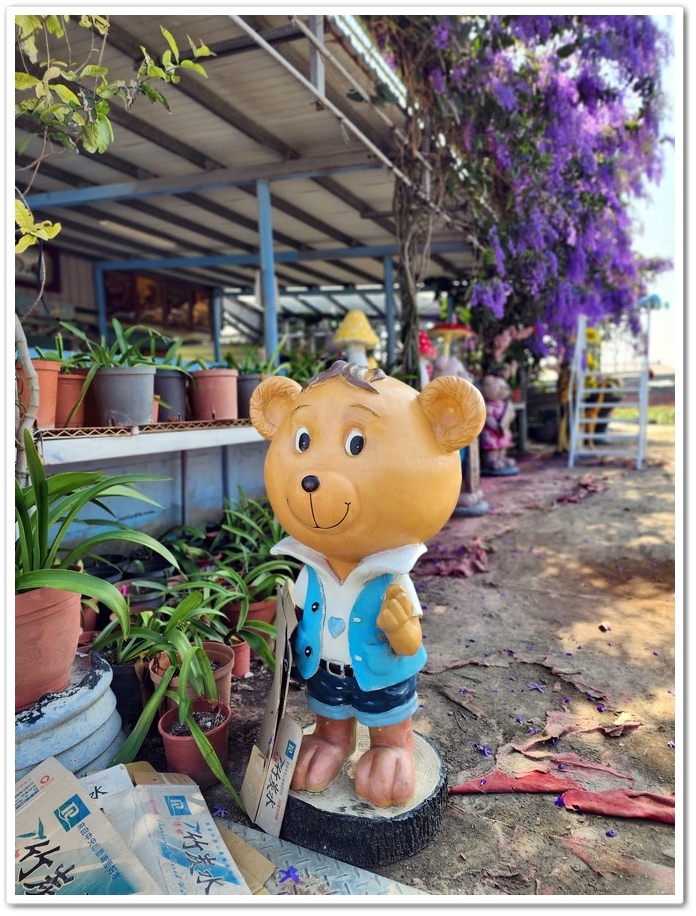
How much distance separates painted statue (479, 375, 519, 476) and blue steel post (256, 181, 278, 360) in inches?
152

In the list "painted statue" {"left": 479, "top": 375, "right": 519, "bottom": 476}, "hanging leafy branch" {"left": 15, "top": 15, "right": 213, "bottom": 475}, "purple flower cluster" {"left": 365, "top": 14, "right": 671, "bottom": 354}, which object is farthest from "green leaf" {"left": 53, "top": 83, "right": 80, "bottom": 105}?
"painted statue" {"left": 479, "top": 375, "right": 519, "bottom": 476}

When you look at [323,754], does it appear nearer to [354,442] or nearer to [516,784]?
[516,784]

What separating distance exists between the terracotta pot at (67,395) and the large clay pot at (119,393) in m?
0.08

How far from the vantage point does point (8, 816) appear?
1345 mm

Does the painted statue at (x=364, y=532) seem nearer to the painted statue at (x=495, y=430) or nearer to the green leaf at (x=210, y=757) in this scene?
the green leaf at (x=210, y=757)

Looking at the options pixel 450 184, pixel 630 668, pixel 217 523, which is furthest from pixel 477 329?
pixel 630 668

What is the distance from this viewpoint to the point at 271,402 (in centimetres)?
190

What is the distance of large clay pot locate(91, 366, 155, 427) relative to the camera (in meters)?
2.59

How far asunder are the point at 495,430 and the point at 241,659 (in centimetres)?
608

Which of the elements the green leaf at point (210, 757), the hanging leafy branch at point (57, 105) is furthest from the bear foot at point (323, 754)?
the hanging leafy branch at point (57, 105)

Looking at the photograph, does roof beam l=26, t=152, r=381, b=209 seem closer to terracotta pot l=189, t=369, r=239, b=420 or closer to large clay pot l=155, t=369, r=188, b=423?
terracotta pot l=189, t=369, r=239, b=420

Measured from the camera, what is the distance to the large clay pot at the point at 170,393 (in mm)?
3107

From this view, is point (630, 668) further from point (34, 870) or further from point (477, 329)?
point (477, 329)

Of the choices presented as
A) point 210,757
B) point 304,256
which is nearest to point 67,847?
point 210,757
